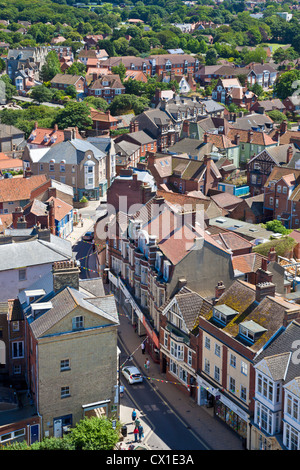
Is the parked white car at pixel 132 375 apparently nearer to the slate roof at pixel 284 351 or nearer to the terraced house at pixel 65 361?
the terraced house at pixel 65 361

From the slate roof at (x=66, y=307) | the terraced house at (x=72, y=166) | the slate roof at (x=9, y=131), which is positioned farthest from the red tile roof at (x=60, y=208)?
the slate roof at (x=9, y=131)

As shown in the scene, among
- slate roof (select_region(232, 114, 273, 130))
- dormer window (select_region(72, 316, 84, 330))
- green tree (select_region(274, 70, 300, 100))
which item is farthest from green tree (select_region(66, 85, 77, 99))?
dormer window (select_region(72, 316, 84, 330))

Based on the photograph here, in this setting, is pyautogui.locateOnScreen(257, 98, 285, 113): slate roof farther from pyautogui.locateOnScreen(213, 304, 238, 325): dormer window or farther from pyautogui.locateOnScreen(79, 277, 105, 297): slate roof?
pyautogui.locateOnScreen(213, 304, 238, 325): dormer window

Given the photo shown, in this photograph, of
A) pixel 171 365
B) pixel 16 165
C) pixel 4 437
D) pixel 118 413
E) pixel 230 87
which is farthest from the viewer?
pixel 230 87

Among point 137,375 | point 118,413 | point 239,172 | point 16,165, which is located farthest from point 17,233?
point 239,172

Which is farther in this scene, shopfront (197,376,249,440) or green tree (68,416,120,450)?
shopfront (197,376,249,440)

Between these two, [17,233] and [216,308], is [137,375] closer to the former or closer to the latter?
[216,308]
